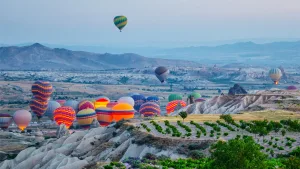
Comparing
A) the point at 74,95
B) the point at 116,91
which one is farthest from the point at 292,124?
the point at 116,91

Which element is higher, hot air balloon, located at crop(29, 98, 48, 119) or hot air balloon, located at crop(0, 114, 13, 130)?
hot air balloon, located at crop(29, 98, 48, 119)

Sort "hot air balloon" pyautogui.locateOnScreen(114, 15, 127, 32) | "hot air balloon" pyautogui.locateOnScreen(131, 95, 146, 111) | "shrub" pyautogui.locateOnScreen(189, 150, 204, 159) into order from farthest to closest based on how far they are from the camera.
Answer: "hot air balloon" pyautogui.locateOnScreen(114, 15, 127, 32) → "hot air balloon" pyautogui.locateOnScreen(131, 95, 146, 111) → "shrub" pyautogui.locateOnScreen(189, 150, 204, 159)

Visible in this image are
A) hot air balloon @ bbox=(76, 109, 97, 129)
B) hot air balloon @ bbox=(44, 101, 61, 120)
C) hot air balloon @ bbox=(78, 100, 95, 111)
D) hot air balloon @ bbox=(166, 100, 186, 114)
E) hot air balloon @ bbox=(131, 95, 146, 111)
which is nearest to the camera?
hot air balloon @ bbox=(76, 109, 97, 129)

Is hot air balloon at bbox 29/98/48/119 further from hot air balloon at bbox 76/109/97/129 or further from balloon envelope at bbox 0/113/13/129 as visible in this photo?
hot air balloon at bbox 76/109/97/129

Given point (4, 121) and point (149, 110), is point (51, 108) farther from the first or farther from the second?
point (149, 110)

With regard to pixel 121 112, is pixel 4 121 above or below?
below

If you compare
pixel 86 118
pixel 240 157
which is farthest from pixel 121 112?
pixel 240 157

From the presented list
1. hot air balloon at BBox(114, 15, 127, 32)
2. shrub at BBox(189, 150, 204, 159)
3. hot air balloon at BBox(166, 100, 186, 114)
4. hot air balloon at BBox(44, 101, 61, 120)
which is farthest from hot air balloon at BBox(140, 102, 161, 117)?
shrub at BBox(189, 150, 204, 159)

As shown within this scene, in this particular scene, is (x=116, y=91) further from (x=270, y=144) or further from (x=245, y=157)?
(x=245, y=157)
